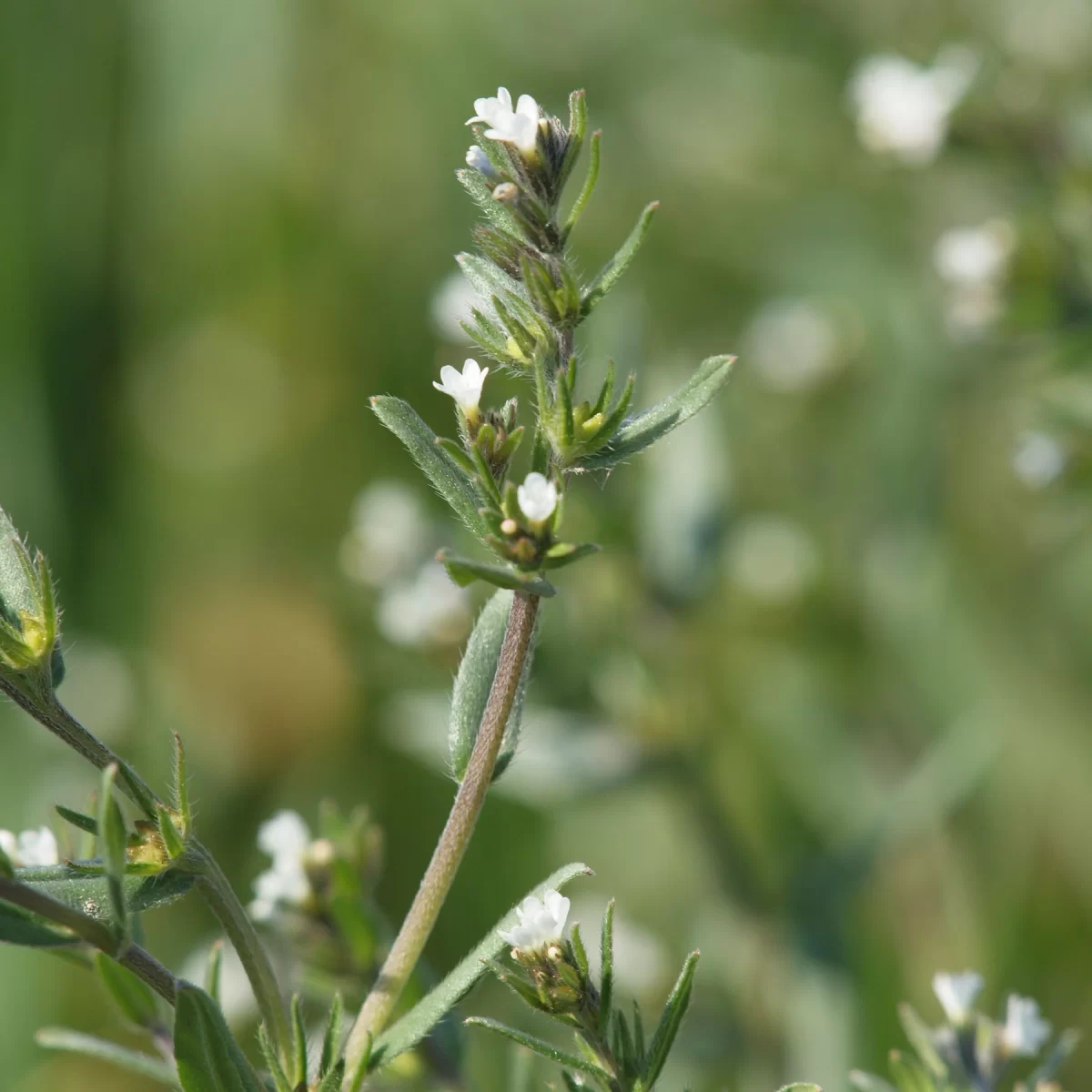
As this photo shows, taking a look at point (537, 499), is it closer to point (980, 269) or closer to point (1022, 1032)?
point (1022, 1032)

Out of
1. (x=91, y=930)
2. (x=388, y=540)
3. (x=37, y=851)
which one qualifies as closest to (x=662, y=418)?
(x=91, y=930)

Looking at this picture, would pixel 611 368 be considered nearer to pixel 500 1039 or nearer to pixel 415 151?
pixel 500 1039

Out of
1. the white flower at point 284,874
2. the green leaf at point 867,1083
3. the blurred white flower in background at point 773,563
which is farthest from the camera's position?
the blurred white flower in background at point 773,563

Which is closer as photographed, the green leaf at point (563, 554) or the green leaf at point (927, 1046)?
the green leaf at point (563, 554)

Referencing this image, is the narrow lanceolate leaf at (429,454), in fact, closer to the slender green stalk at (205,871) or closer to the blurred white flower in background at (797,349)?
the slender green stalk at (205,871)

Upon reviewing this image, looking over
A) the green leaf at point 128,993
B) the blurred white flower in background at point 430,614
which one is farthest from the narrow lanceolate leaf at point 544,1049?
the blurred white flower in background at point 430,614

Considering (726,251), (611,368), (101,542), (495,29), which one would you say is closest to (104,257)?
(101,542)

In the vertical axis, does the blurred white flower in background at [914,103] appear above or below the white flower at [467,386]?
above
